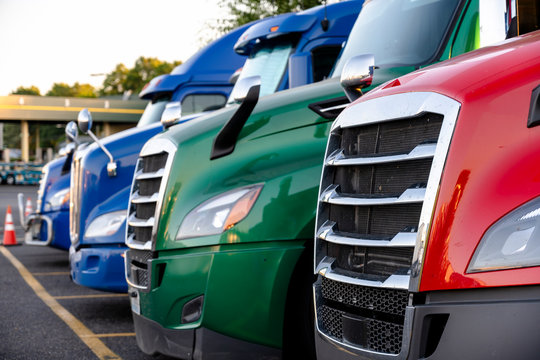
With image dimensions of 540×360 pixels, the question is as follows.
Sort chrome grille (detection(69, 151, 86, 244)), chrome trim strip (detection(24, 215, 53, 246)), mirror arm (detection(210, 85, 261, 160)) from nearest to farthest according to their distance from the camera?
mirror arm (detection(210, 85, 261, 160)) < chrome grille (detection(69, 151, 86, 244)) < chrome trim strip (detection(24, 215, 53, 246))

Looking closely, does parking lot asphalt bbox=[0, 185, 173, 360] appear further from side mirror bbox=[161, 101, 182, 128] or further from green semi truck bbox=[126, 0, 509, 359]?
side mirror bbox=[161, 101, 182, 128]

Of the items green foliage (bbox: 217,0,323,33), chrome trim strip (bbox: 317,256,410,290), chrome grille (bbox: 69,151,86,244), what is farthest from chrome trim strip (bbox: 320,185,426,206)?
green foliage (bbox: 217,0,323,33)

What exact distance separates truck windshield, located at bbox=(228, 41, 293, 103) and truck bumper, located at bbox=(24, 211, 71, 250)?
3.88 meters

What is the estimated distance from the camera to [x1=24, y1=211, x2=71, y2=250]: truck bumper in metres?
10.6

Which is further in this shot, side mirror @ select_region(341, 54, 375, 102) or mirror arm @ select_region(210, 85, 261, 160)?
mirror arm @ select_region(210, 85, 261, 160)

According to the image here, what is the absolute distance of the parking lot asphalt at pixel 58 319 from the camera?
6.30 metres

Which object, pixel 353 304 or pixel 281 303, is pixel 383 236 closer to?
pixel 353 304

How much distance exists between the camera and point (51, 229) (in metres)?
10.6

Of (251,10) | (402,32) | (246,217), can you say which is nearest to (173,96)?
(402,32)

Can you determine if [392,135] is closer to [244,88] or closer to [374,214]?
[374,214]

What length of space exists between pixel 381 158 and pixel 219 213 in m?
1.82

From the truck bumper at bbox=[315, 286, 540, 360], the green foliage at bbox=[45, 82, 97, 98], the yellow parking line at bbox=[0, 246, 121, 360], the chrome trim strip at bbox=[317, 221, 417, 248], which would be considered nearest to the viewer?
the truck bumper at bbox=[315, 286, 540, 360]

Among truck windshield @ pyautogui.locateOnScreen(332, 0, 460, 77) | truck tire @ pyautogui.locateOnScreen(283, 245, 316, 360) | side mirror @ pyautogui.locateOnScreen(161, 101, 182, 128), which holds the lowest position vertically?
truck tire @ pyautogui.locateOnScreen(283, 245, 316, 360)

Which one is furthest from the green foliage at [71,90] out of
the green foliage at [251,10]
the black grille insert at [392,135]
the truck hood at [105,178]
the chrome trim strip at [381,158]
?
the black grille insert at [392,135]
